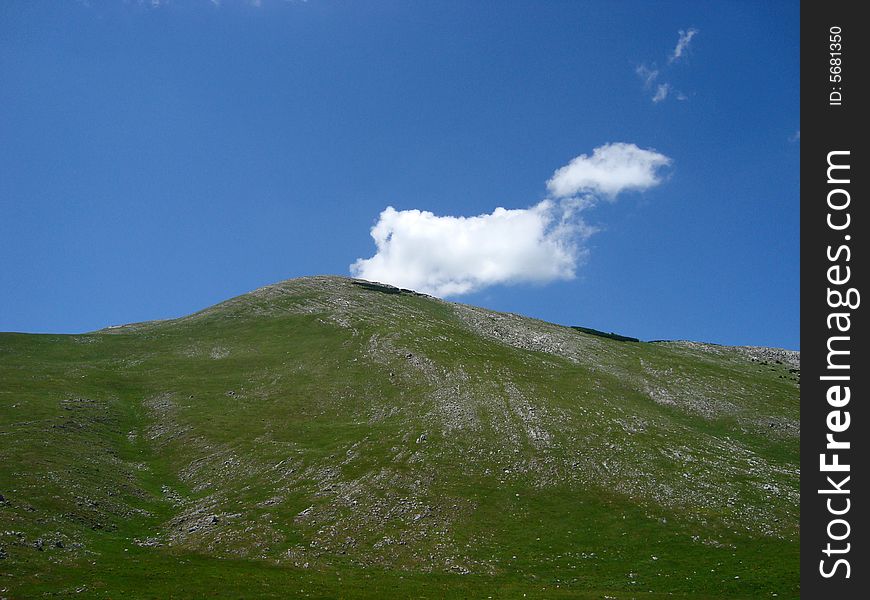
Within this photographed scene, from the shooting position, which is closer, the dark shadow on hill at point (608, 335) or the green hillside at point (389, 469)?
the green hillside at point (389, 469)

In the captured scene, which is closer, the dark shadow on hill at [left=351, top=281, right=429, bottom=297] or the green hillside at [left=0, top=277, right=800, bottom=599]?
the green hillside at [left=0, top=277, right=800, bottom=599]

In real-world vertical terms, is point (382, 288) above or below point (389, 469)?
above

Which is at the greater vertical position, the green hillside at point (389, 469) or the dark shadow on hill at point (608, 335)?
the dark shadow on hill at point (608, 335)

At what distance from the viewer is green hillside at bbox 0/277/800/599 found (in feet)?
146

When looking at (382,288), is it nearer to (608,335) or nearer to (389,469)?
(608,335)

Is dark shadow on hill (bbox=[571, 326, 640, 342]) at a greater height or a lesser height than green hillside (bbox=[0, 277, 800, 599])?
greater

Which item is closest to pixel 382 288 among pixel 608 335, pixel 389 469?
pixel 608 335

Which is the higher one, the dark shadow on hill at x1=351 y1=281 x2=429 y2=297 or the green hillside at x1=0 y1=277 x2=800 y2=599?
the dark shadow on hill at x1=351 y1=281 x2=429 y2=297

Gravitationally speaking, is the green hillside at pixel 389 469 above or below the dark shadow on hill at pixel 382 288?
below

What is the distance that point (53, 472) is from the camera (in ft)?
185

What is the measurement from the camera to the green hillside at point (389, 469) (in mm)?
44531

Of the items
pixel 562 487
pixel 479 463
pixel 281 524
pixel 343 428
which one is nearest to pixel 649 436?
pixel 562 487

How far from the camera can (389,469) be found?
2522 inches

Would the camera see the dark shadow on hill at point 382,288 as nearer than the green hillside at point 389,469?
No
